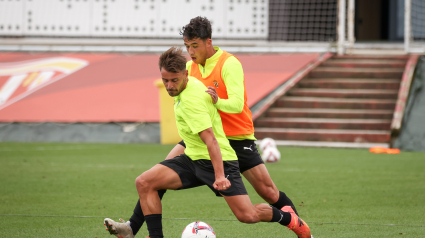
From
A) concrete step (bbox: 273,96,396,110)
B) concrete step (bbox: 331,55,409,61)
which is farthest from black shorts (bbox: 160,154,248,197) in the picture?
concrete step (bbox: 331,55,409,61)

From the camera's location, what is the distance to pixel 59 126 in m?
14.4

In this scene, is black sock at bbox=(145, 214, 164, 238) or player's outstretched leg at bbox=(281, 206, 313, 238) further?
player's outstretched leg at bbox=(281, 206, 313, 238)

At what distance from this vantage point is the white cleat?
13.7 feet

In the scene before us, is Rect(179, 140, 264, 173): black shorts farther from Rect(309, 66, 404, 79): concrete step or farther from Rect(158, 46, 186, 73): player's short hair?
Rect(309, 66, 404, 79): concrete step

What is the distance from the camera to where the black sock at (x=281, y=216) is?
419 centimetres

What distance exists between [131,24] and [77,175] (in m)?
10.4

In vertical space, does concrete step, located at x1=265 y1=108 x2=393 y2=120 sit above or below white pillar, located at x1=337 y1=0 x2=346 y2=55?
below

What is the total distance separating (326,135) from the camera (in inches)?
538

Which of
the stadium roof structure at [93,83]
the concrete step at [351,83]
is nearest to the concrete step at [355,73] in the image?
the concrete step at [351,83]

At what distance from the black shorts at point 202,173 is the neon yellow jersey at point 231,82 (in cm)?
41

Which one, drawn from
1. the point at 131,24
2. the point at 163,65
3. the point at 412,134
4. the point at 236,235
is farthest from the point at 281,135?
the point at 163,65

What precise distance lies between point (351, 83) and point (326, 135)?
Answer: 2323mm

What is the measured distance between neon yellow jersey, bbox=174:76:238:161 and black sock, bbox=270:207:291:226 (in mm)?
541

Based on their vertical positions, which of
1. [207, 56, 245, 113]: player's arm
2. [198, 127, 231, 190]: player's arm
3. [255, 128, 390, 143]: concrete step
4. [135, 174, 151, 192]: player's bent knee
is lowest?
[255, 128, 390, 143]: concrete step
